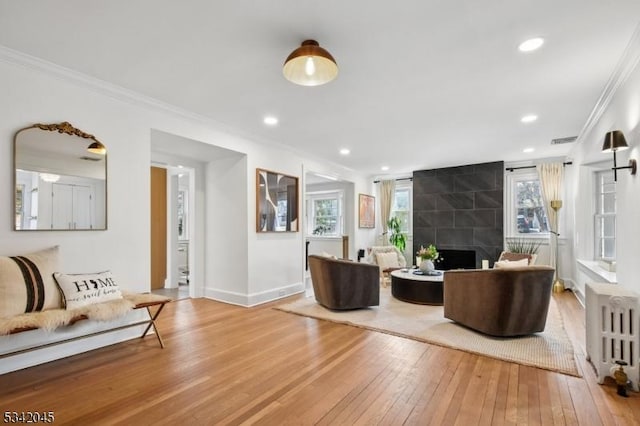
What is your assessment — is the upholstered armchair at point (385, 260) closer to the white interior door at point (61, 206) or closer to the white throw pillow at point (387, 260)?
the white throw pillow at point (387, 260)

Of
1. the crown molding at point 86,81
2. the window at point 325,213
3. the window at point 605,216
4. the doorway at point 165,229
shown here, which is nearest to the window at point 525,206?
the window at point 605,216

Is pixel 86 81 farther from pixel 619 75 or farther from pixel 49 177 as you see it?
pixel 619 75

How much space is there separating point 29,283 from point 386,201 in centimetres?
712

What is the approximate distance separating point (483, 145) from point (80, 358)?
6114 mm

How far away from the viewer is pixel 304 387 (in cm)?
239

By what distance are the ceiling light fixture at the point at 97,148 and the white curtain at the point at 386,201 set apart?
643 centimetres

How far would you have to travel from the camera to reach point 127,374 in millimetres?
2598

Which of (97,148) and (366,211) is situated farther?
(366,211)

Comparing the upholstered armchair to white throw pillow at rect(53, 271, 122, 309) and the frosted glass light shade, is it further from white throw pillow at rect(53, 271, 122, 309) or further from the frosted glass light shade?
white throw pillow at rect(53, 271, 122, 309)

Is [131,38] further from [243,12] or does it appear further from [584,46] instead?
[584,46]

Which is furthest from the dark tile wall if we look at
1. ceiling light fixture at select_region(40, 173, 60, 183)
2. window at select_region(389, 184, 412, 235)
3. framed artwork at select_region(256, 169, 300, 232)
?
ceiling light fixture at select_region(40, 173, 60, 183)

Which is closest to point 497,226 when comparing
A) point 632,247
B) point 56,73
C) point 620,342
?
point 632,247

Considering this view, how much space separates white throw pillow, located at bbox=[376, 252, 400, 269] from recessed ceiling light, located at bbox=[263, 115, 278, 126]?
3496 mm

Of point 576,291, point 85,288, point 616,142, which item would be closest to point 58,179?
point 85,288
